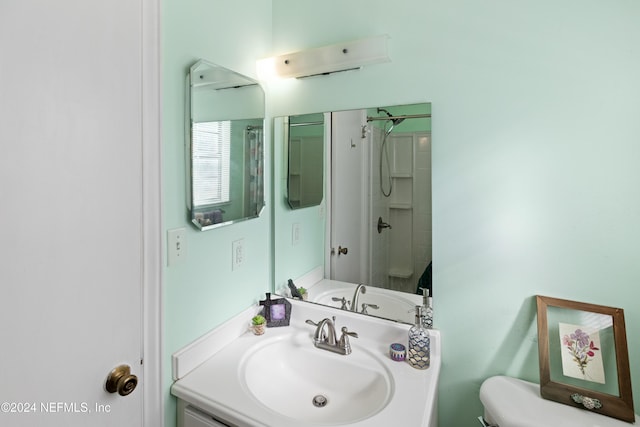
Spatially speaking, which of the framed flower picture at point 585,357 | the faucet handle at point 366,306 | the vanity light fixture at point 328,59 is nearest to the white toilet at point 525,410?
the framed flower picture at point 585,357

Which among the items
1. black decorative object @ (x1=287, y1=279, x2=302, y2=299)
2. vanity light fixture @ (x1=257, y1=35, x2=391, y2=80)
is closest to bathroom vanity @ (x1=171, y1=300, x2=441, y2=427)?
black decorative object @ (x1=287, y1=279, x2=302, y2=299)

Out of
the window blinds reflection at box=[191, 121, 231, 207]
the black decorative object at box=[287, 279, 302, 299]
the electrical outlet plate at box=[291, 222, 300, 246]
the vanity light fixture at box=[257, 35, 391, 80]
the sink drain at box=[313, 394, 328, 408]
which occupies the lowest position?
the sink drain at box=[313, 394, 328, 408]

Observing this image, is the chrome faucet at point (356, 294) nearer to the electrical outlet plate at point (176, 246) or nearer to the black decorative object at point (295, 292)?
the black decorative object at point (295, 292)

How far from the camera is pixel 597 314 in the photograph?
0.95 metres

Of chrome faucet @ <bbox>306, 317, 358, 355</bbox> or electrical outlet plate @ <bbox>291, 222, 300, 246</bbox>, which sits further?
electrical outlet plate @ <bbox>291, 222, 300, 246</bbox>

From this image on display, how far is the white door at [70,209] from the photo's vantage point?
65cm

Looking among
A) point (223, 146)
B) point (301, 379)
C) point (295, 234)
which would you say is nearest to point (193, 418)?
point (301, 379)

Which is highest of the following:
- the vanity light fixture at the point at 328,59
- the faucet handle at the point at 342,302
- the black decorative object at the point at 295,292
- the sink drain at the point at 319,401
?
the vanity light fixture at the point at 328,59

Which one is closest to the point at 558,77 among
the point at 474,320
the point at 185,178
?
the point at 474,320

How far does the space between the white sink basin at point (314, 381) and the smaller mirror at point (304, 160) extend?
63 centimetres

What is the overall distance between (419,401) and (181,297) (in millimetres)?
809

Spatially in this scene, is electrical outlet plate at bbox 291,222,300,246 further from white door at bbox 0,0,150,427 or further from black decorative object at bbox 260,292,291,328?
white door at bbox 0,0,150,427

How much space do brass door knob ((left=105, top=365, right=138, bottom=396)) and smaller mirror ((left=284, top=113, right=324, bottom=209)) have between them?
0.88 metres

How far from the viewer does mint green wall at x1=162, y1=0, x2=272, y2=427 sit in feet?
3.25
